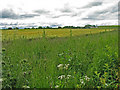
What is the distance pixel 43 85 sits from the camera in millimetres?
2262

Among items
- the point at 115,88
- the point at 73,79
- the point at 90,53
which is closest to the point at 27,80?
the point at 73,79

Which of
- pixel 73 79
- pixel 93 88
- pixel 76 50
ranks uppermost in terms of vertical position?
pixel 76 50

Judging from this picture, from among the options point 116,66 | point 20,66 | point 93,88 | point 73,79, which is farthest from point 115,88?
point 20,66

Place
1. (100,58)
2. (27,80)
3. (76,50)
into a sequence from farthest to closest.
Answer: (76,50)
(100,58)
(27,80)

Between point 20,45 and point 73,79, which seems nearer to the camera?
point 73,79

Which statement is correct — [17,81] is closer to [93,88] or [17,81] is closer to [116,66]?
[93,88]

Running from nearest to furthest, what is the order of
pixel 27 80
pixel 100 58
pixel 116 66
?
pixel 27 80, pixel 116 66, pixel 100 58

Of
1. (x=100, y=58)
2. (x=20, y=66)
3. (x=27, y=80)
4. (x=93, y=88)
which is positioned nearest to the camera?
(x=93, y=88)

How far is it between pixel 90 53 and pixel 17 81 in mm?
2906

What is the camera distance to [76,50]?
451 cm

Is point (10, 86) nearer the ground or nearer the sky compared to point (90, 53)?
nearer the ground

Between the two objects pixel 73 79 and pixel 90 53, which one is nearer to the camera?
pixel 73 79

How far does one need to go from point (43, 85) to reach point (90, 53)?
107 inches

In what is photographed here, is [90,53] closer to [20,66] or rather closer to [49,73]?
[49,73]
